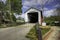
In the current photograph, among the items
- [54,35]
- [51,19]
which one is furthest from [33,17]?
[54,35]

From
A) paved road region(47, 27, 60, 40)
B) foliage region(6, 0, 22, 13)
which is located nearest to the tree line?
foliage region(6, 0, 22, 13)

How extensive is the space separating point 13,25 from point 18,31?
83mm

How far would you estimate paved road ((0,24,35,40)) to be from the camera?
1.33 m

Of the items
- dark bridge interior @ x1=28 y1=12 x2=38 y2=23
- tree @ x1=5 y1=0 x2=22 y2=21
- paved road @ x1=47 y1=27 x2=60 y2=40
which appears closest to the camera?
tree @ x1=5 y1=0 x2=22 y2=21

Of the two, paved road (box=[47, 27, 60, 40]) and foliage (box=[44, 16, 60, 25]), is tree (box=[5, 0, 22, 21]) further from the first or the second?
paved road (box=[47, 27, 60, 40])

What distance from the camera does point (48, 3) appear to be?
1.70 metres

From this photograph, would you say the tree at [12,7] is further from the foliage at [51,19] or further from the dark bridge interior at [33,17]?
the foliage at [51,19]

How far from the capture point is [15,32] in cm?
147

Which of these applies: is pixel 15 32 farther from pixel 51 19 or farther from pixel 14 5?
pixel 51 19

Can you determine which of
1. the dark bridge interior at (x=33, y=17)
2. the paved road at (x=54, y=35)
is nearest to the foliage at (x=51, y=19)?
the dark bridge interior at (x=33, y=17)

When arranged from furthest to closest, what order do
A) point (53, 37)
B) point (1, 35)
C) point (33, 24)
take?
point (53, 37) → point (33, 24) → point (1, 35)

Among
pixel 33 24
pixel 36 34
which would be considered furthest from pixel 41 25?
pixel 36 34

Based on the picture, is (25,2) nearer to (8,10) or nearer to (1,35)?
(8,10)

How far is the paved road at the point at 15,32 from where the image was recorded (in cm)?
133
